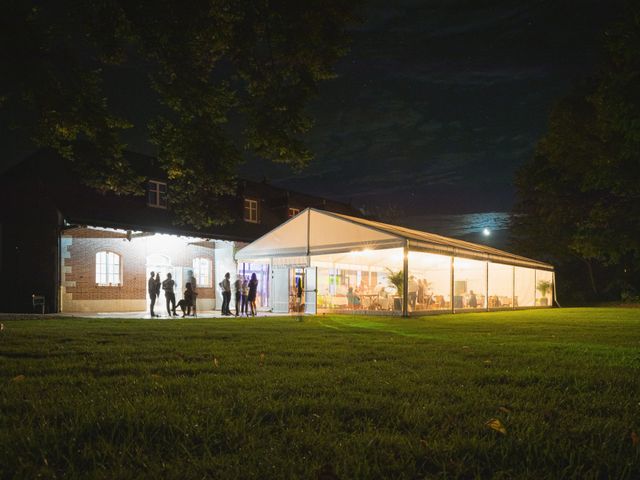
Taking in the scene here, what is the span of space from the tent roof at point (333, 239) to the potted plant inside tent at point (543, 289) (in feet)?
28.8

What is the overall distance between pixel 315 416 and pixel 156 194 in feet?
63.2

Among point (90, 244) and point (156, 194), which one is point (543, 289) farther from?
point (90, 244)

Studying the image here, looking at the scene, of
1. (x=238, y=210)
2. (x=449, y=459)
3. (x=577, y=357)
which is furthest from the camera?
(x=238, y=210)

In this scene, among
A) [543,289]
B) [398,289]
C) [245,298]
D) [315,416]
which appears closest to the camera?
[315,416]

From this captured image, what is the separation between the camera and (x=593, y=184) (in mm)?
21672

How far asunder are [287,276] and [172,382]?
14615mm

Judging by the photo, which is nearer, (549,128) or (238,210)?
(238,210)

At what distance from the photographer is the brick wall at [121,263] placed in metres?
17.7

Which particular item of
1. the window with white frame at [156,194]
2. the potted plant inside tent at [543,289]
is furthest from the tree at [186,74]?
the potted plant inside tent at [543,289]

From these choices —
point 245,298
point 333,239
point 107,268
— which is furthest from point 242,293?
point 107,268

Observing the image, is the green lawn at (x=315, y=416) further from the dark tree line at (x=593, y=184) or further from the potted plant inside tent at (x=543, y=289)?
the potted plant inside tent at (x=543, y=289)

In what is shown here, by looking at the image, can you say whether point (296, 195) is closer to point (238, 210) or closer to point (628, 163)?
point (238, 210)

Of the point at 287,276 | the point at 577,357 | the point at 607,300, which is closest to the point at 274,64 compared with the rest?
the point at 577,357

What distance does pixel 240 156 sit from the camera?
35.7 feet
